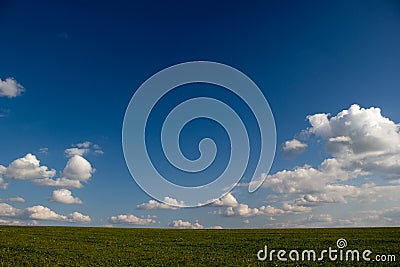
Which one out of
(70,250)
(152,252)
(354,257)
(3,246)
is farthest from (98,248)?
(354,257)

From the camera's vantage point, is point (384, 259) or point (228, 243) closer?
point (384, 259)

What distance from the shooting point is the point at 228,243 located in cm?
3766

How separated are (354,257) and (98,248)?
21996mm

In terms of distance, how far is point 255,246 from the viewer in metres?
34.5

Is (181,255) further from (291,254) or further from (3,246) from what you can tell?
(3,246)

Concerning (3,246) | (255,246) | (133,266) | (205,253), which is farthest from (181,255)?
(3,246)

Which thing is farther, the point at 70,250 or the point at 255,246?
the point at 255,246

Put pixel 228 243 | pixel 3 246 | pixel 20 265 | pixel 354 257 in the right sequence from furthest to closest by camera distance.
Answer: pixel 228 243, pixel 3 246, pixel 354 257, pixel 20 265

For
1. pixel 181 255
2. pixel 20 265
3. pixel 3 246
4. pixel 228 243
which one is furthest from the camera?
pixel 228 243

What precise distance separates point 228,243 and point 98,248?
503 inches

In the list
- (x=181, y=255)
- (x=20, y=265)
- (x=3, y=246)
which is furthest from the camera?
(x=3, y=246)

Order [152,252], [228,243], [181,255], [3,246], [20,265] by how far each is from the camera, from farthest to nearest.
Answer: [228,243] → [3,246] → [152,252] → [181,255] → [20,265]

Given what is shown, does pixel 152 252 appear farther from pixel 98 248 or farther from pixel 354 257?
pixel 354 257

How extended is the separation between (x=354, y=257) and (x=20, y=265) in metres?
23.8
